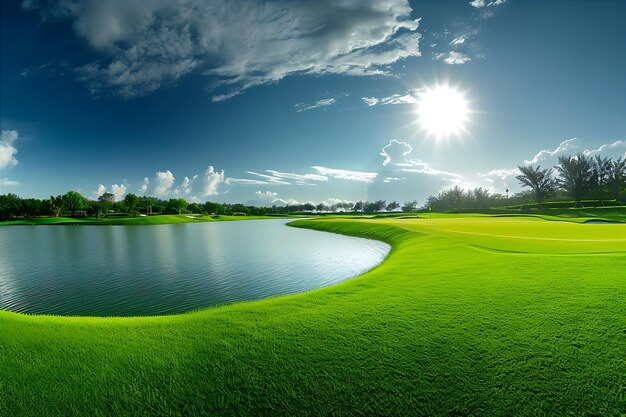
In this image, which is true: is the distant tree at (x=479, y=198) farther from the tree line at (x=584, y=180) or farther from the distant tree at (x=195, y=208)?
the distant tree at (x=195, y=208)

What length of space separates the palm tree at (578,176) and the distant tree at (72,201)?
623 ft

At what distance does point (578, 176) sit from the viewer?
85188 mm

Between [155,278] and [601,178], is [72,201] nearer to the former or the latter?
[155,278]

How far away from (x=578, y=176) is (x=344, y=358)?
112m

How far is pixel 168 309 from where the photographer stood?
11758 millimetres

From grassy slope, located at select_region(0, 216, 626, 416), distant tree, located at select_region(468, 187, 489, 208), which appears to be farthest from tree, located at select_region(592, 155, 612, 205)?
grassy slope, located at select_region(0, 216, 626, 416)

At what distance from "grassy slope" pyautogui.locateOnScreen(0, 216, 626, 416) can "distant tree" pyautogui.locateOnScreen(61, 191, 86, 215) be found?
15718 centimetres

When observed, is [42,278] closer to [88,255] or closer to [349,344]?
[88,255]

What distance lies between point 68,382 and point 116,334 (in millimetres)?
1719

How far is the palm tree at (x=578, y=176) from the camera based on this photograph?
84750mm

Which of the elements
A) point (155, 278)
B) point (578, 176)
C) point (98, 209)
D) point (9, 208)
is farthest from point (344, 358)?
point (9, 208)

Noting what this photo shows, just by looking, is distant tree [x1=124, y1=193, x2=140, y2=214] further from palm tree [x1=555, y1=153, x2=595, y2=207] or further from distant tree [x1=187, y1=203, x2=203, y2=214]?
palm tree [x1=555, y1=153, x2=595, y2=207]

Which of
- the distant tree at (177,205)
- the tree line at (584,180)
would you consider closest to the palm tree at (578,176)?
the tree line at (584,180)

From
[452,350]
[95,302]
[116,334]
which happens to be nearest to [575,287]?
[452,350]
